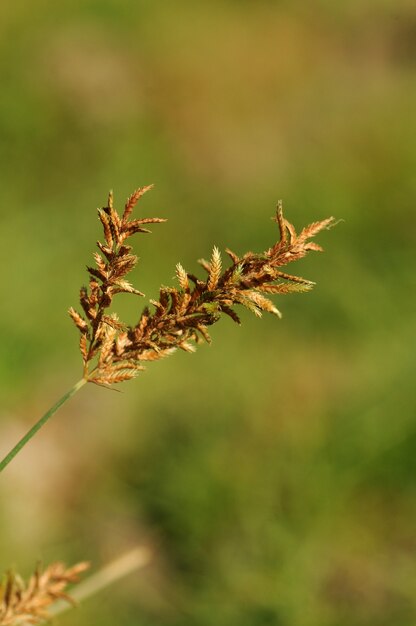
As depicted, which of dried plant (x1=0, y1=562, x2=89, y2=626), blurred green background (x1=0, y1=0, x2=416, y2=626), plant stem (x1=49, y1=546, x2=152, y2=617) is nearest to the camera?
dried plant (x1=0, y1=562, x2=89, y2=626)

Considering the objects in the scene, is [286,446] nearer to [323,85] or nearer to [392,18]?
[323,85]

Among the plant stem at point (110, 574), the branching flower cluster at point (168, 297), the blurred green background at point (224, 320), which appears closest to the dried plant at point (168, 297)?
the branching flower cluster at point (168, 297)

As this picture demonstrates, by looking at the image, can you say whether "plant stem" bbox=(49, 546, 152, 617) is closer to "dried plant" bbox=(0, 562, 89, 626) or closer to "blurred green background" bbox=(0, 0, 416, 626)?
"dried plant" bbox=(0, 562, 89, 626)

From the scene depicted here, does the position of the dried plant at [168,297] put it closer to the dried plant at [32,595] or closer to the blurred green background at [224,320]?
the dried plant at [32,595]

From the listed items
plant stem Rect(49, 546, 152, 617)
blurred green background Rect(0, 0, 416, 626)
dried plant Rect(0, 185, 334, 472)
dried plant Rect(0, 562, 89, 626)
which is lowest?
dried plant Rect(0, 562, 89, 626)

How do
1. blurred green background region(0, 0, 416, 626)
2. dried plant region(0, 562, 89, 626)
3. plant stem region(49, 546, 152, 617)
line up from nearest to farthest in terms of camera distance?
dried plant region(0, 562, 89, 626) → plant stem region(49, 546, 152, 617) → blurred green background region(0, 0, 416, 626)

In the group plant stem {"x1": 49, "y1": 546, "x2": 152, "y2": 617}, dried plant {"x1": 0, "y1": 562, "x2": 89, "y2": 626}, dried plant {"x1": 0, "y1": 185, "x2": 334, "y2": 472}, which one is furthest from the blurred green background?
dried plant {"x1": 0, "y1": 185, "x2": 334, "y2": 472}

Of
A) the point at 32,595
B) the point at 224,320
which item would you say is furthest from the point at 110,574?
the point at 224,320
